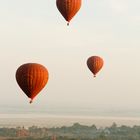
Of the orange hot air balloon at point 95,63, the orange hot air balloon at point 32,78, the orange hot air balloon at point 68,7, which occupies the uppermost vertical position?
the orange hot air balloon at point 68,7

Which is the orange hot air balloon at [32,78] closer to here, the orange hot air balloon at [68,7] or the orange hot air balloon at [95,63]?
the orange hot air balloon at [68,7]

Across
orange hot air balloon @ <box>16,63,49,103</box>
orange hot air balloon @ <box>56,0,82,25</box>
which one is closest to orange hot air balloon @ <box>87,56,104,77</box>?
orange hot air balloon @ <box>56,0,82,25</box>

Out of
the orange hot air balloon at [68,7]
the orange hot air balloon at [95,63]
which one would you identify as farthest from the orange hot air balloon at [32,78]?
the orange hot air balloon at [95,63]

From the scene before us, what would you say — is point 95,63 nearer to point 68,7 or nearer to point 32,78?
point 68,7

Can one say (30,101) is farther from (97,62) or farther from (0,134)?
→ (0,134)

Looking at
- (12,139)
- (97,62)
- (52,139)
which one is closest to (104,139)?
(52,139)

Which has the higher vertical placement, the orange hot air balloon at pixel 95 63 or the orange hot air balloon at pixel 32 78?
the orange hot air balloon at pixel 95 63
